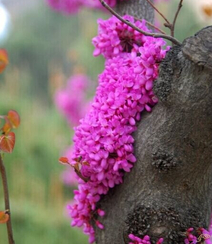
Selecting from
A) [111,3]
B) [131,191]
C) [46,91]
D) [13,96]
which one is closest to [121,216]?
[131,191]

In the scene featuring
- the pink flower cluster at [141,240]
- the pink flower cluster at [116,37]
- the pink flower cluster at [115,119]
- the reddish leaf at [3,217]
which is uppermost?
the pink flower cluster at [116,37]

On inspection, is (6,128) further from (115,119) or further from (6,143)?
(115,119)

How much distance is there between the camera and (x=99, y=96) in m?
0.90

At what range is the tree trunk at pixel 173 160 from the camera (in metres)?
0.76

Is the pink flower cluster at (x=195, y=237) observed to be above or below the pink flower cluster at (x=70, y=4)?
below

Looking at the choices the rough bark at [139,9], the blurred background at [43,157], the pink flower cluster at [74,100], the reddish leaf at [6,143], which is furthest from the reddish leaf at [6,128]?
the pink flower cluster at [74,100]

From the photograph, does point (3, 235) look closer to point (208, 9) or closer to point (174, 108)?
point (208, 9)

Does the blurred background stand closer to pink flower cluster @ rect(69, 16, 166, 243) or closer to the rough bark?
the rough bark

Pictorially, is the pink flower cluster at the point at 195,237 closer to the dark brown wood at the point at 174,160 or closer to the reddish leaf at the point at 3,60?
the dark brown wood at the point at 174,160

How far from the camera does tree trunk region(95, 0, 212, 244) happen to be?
0.76m

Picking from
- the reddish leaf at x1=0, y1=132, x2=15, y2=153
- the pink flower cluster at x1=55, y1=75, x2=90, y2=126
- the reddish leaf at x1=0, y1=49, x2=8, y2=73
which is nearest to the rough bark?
the reddish leaf at x1=0, y1=49, x2=8, y2=73

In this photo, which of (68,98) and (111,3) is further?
(68,98)

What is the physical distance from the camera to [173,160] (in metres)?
0.81

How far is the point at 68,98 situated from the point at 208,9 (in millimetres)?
2284
